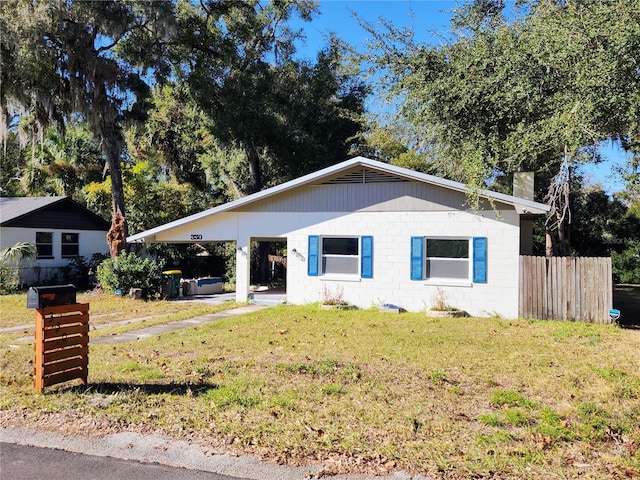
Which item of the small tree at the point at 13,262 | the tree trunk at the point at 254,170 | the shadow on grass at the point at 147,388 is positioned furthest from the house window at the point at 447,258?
the small tree at the point at 13,262

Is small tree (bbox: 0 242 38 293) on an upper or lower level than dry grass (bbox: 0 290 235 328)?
upper

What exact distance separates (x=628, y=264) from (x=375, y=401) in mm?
26604

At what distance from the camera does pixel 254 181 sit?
2291 cm

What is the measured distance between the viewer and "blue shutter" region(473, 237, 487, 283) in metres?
13.1

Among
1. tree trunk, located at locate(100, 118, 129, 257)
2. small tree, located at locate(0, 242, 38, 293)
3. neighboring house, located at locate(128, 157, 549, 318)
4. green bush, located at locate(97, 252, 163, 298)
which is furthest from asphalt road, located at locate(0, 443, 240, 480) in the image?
small tree, located at locate(0, 242, 38, 293)

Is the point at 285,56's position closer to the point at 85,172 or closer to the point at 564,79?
the point at 85,172

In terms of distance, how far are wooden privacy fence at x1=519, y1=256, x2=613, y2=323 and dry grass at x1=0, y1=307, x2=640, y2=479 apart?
9.37ft

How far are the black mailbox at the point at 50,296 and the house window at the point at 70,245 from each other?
18.6 meters

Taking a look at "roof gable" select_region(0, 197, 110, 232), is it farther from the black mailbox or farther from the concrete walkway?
the black mailbox

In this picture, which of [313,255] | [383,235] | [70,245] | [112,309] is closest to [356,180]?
[383,235]

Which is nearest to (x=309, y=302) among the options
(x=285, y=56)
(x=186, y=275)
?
(x=186, y=275)

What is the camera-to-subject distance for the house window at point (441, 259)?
13508mm

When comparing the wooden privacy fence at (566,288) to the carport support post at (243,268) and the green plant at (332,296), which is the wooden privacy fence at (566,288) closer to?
the green plant at (332,296)

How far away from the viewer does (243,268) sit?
50.9ft
